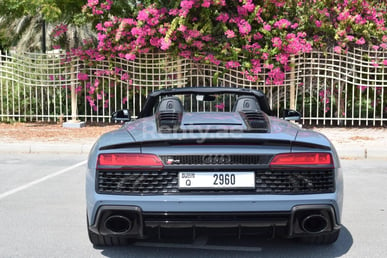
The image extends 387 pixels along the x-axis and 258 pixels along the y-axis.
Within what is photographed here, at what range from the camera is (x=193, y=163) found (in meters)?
3.70

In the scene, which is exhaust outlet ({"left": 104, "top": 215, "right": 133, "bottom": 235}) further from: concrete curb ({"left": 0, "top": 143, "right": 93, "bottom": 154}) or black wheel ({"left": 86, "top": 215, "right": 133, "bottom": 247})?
concrete curb ({"left": 0, "top": 143, "right": 93, "bottom": 154})

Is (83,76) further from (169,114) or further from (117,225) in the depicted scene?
(117,225)

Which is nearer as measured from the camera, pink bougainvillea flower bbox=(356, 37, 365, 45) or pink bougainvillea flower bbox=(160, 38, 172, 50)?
pink bougainvillea flower bbox=(160, 38, 172, 50)

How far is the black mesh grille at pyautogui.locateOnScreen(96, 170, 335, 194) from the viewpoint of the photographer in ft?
12.1

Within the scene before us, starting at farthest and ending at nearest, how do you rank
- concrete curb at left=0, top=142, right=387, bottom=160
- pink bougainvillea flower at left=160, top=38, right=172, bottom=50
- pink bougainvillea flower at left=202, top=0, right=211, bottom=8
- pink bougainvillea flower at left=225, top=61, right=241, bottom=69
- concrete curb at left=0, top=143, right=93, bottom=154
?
pink bougainvillea flower at left=225, top=61, right=241, bottom=69
pink bougainvillea flower at left=160, top=38, right=172, bottom=50
pink bougainvillea flower at left=202, top=0, right=211, bottom=8
concrete curb at left=0, top=143, right=93, bottom=154
concrete curb at left=0, top=142, right=387, bottom=160

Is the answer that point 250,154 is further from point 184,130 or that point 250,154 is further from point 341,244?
point 341,244

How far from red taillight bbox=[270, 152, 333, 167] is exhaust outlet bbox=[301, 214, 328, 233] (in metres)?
0.36

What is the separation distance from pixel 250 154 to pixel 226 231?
54cm

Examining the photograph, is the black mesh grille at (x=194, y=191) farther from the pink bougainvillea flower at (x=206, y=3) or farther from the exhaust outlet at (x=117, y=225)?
the pink bougainvillea flower at (x=206, y=3)

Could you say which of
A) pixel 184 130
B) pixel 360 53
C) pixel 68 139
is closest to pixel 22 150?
pixel 68 139

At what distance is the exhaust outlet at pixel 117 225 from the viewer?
3701 millimetres

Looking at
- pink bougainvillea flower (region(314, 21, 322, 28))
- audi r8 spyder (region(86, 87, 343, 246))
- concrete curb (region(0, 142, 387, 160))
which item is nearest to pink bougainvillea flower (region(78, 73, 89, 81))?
concrete curb (region(0, 142, 387, 160))

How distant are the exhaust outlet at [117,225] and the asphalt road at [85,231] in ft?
1.41

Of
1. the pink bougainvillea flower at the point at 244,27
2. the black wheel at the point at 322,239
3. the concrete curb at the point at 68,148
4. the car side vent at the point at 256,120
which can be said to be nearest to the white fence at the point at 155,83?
the pink bougainvillea flower at the point at 244,27
